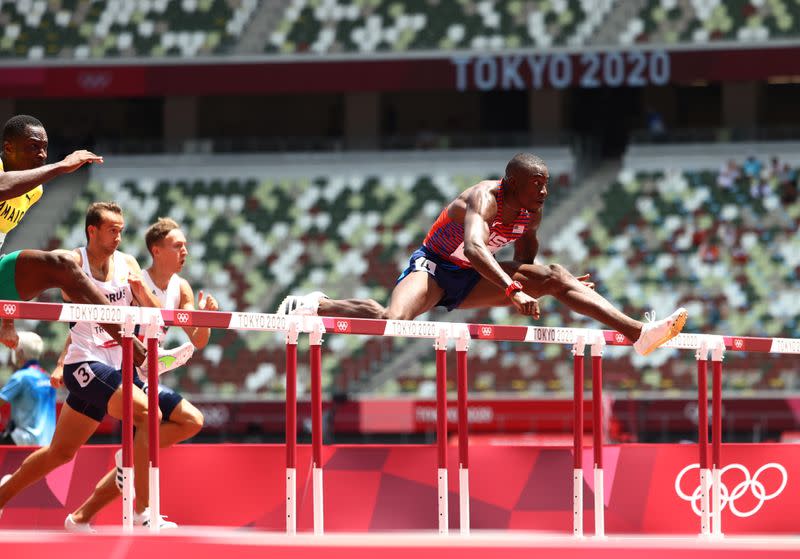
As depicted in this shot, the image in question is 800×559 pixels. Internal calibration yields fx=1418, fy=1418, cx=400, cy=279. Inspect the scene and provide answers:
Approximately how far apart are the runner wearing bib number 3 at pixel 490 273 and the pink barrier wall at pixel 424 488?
0.81 meters

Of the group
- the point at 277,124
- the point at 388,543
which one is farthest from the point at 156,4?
the point at 388,543

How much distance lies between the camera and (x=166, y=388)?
Result: 7.38 metres

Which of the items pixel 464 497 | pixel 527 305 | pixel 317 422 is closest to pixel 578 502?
pixel 464 497

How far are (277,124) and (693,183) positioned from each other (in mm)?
8676

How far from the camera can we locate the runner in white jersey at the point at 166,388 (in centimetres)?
700

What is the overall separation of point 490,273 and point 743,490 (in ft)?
7.24

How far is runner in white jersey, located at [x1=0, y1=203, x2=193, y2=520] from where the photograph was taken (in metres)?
7.00

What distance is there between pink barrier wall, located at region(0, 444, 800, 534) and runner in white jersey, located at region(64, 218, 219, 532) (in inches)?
25.1

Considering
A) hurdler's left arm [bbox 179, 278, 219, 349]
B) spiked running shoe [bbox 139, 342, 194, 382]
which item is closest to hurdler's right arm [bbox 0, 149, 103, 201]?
hurdler's left arm [bbox 179, 278, 219, 349]

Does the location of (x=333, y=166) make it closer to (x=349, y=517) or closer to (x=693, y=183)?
(x=693, y=183)

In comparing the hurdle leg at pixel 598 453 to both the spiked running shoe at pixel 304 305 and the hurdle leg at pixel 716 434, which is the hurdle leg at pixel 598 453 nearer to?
the hurdle leg at pixel 716 434

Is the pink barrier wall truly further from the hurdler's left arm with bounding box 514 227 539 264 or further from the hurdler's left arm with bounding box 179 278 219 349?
the hurdler's left arm with bounding box 514 227 539 264

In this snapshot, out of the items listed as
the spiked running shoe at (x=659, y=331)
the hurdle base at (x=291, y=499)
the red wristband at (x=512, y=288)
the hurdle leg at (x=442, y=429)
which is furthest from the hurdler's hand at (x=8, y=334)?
the spiked running shoe at (x=659, y=331)

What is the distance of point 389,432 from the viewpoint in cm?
2073
